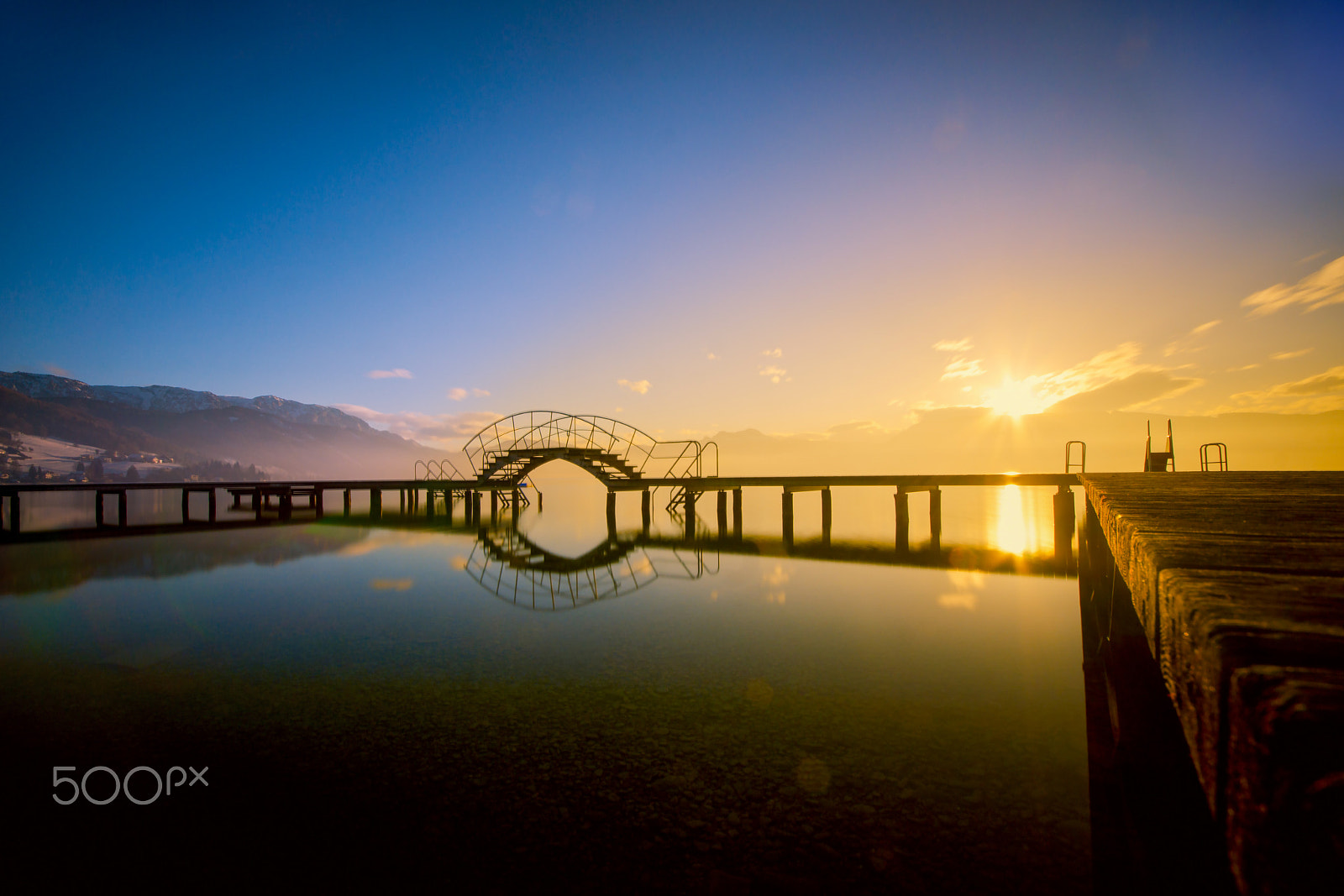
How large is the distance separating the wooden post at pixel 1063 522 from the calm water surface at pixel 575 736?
7.65 metres

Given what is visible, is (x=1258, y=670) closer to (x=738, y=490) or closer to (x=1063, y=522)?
(x=1063, y=522)

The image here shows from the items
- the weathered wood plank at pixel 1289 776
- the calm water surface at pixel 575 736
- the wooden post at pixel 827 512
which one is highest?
the weathered wood plank at pixel 1289 776

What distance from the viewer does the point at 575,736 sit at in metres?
5.95

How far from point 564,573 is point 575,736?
10.6 metres

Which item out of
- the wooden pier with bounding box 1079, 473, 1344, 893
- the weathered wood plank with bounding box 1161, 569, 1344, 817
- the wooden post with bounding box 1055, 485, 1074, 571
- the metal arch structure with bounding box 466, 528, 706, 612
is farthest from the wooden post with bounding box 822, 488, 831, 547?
the weathered wood plank with bounding box 1161, 569, 1344, 817

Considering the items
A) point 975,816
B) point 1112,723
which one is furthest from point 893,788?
point 1112,723

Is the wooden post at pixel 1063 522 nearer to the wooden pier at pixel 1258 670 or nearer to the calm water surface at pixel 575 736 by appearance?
the calm water surface at pixel 575 736

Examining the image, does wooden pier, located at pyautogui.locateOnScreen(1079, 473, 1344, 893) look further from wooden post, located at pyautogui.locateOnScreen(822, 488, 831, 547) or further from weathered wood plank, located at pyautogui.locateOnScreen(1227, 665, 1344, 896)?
wooden post, located at pyautogui.locateOnScreen(822, 488, 831, 547)

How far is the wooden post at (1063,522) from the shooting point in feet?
60.0

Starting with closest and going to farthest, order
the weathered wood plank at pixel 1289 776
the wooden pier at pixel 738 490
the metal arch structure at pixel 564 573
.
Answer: the weathered wood plank at pixel 1289 776, the metal arch structure at pixel 564 573, the wooden pier at pixel 738 490

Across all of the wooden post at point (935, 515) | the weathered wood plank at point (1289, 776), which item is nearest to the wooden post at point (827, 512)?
the wooden post at point (935, 515)

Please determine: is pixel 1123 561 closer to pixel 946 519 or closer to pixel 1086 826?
pixel 1086 826

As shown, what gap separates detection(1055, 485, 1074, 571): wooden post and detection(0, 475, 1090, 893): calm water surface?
765 cm

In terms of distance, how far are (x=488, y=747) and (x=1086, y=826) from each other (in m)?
4.90
